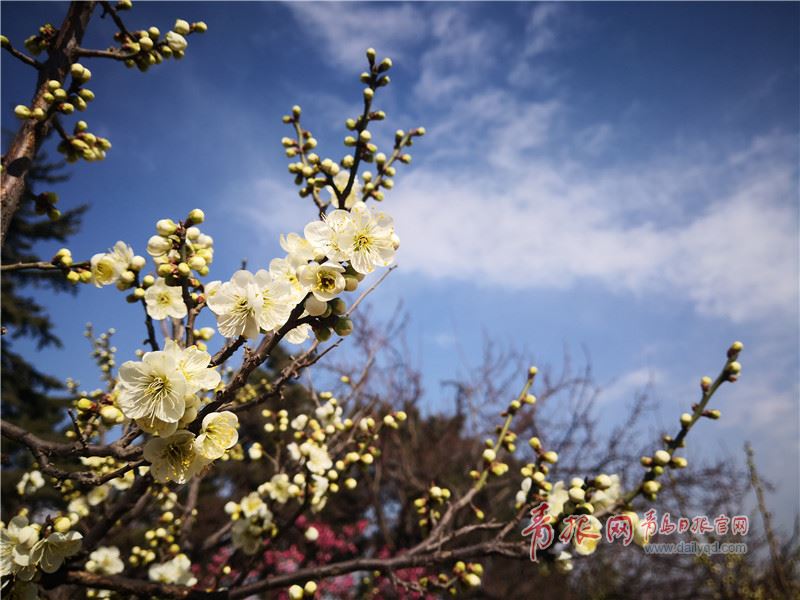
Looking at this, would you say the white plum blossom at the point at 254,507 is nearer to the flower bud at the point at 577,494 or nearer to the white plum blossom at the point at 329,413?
the white plum blossom at the point at 329,413

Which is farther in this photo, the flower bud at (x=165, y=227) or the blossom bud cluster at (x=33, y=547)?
the blossom bud cluster at (x=33, y=547)

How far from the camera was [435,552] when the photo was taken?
235cm

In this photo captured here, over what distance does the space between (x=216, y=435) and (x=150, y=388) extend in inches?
8.9

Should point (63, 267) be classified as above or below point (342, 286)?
above

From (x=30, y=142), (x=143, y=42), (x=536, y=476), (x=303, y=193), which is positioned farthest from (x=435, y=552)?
(x=143, y=42)

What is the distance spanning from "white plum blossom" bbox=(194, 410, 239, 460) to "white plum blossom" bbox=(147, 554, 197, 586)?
88.8 inches

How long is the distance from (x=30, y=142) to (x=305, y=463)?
223 cm

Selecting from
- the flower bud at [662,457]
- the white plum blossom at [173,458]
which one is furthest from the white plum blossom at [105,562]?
the flower bud at [662,457]

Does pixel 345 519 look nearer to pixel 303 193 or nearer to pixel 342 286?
pixel 303 193

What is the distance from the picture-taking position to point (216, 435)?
1.29m

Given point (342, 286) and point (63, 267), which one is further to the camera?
point (63, 267)

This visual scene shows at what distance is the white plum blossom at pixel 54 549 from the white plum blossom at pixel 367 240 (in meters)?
1.68

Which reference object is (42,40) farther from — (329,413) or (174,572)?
(174,572)

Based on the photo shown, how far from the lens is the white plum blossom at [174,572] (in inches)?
114
